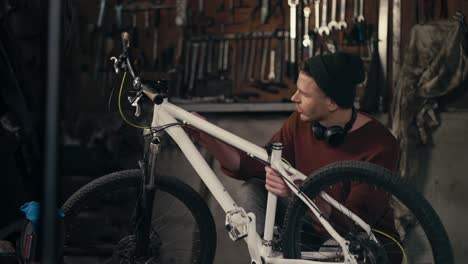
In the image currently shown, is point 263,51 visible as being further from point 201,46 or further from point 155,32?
point 155,32

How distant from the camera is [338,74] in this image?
10.1ft

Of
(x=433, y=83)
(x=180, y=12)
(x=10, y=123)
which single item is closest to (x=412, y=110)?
(x=433, y=83)

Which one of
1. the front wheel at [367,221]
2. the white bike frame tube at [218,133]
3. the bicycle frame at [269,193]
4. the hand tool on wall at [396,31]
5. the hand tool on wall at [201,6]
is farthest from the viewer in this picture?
the hand tool on wall at [201,6]

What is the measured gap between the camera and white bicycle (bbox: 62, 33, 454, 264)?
8.70 ft

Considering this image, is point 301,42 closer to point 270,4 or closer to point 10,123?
point 270,4

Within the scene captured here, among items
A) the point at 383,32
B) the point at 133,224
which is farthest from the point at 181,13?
the point at 133,224

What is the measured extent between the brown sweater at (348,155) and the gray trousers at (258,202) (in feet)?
0.23

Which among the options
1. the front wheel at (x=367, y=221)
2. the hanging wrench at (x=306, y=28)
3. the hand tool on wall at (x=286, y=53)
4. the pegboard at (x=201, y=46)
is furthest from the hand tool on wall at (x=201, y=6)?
the front wheel at (x=367, y=221)

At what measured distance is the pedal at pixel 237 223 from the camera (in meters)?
2.91

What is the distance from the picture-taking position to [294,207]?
9.10ft

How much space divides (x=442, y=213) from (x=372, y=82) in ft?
2.62

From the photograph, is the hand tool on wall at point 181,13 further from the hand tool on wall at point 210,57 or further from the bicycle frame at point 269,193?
the bicycle frame at point 269,193

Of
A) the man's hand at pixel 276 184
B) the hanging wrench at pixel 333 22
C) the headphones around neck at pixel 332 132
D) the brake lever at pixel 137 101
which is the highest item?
the hanging wrench at pixel 333 22

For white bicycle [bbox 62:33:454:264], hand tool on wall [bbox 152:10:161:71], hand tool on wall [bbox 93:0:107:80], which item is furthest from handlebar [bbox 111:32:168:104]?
hand tool on wall [bbox 93:0:107:80]
